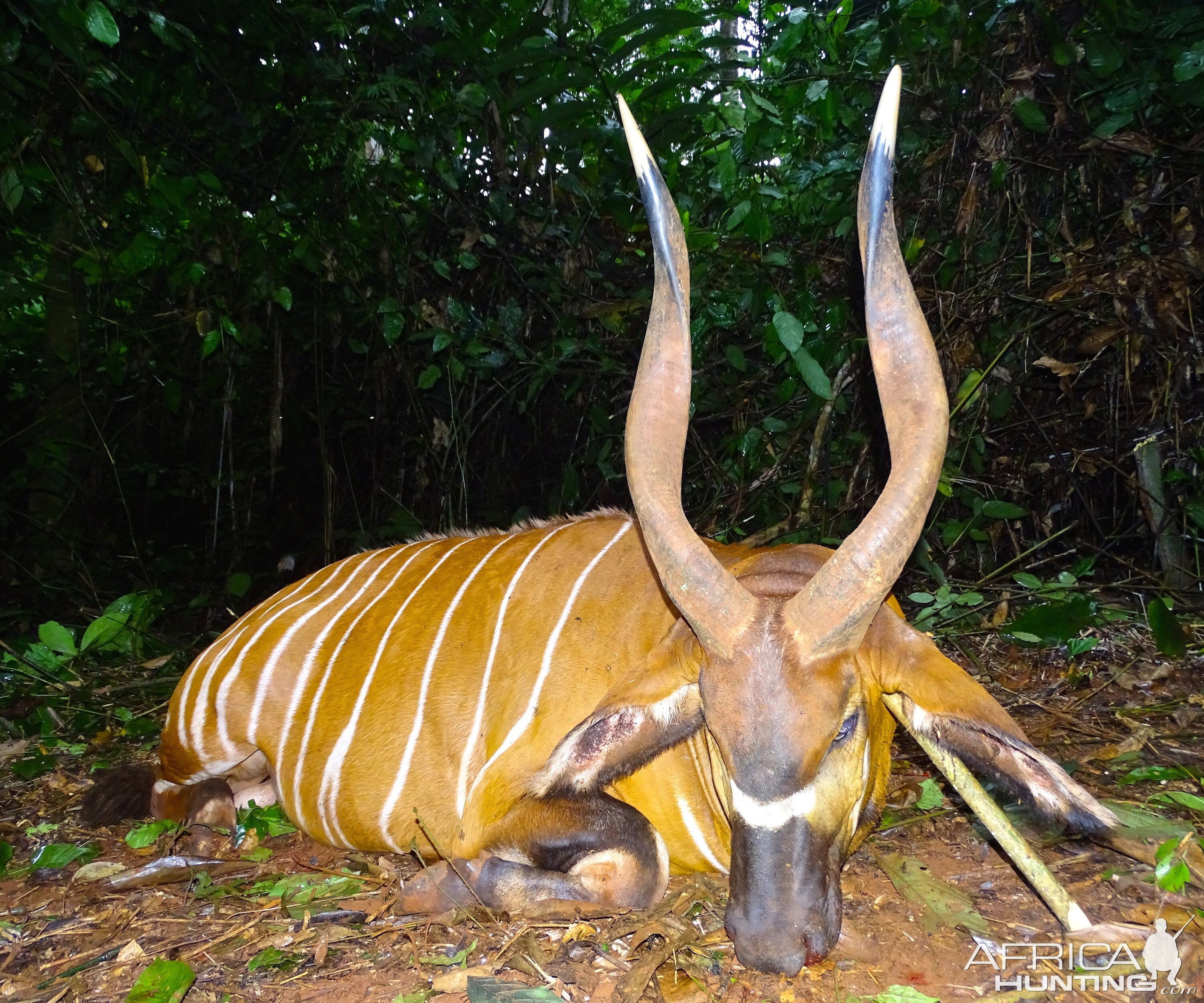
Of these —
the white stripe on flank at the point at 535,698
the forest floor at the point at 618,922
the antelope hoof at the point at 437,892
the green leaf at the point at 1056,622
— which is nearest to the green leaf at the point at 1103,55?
the green leaf at the point at 1056,622

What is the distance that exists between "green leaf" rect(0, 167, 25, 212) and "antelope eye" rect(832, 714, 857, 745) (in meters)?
3.85

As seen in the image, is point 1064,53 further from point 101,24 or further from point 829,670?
point 101,24

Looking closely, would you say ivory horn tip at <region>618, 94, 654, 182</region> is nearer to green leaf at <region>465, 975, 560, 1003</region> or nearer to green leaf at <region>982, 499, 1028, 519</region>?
green leaf at <region>465, 975, 560, 1003</region>

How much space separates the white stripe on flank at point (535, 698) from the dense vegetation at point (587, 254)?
172 cm

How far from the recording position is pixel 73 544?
604 cm

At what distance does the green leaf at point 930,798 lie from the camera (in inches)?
100

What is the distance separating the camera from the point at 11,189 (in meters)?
3.66

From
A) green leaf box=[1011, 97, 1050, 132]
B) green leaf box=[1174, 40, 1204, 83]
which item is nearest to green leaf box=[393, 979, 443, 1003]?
green leaf box=[1174, 40, 1204, 83]

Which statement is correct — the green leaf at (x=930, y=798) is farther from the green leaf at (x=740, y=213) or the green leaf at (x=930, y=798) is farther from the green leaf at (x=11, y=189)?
the green leaf at (x=11, y=189)

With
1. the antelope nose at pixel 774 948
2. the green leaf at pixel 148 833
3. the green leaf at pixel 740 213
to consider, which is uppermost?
the green leaf at pixel 740 213

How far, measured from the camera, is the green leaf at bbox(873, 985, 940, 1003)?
5.41 feet

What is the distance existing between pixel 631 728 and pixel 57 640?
12.7 ft

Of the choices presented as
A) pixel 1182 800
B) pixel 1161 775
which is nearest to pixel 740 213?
pixel 1161 775

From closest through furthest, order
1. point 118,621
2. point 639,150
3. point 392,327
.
A: point 639,150 < point 118,621 < point 392,327
